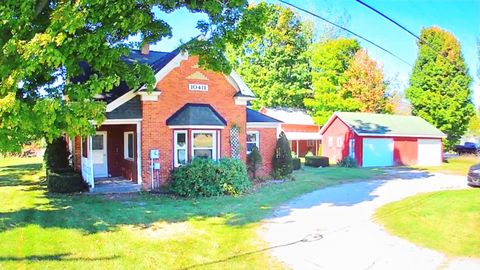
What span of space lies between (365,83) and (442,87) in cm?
920

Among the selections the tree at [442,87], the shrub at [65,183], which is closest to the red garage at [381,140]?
the tree at [442,87]

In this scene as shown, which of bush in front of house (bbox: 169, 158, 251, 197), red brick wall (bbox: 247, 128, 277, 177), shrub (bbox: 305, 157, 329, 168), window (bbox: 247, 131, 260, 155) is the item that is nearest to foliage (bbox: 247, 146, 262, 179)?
red brick wall (bbox: 247, 128, 277, 177)

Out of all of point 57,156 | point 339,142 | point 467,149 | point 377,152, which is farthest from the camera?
point 467,149

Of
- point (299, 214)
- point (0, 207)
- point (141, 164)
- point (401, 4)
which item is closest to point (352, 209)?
point (299, 214)

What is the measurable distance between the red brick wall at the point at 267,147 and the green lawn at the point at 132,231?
5.50 meters

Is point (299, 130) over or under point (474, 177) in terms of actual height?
over

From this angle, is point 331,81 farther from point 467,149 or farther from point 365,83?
point 467,149

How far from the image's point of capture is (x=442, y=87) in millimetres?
43500

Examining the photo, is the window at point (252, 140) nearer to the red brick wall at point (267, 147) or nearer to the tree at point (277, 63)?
the red brick wall at point (267, 147)

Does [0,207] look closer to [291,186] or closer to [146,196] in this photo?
[146,196]

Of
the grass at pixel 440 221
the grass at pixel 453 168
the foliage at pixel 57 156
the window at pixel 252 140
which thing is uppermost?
the window at pixel 252 140

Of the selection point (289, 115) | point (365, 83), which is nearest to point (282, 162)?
point (289, 115)

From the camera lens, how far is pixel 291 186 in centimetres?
1838

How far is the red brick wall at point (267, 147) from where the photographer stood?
2135 centimetres
